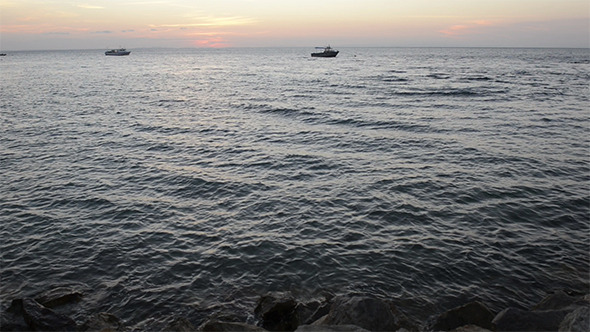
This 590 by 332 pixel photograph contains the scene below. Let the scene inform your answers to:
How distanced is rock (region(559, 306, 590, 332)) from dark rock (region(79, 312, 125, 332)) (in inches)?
411

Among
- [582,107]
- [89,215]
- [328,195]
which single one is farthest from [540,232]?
[582,107]

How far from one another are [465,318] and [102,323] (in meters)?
9.27

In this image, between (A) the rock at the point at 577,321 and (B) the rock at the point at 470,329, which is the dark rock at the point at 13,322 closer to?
(B) the rock at the point at 470,329

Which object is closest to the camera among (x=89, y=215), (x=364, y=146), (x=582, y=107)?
(x=89, y=215)

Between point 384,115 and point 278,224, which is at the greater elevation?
point 384,115

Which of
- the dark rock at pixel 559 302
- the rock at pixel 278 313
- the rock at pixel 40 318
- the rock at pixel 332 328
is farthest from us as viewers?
the rock at pixel 278 313

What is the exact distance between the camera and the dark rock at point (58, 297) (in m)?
11.2

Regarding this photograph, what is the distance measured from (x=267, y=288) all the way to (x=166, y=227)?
6.06m

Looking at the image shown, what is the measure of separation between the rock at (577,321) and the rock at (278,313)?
240 inches

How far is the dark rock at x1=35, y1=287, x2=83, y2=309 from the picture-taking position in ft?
36.7

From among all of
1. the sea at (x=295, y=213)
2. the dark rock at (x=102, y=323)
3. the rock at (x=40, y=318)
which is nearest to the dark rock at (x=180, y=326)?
the sea at (x=295, y=213)

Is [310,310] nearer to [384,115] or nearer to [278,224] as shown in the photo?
[278,224]

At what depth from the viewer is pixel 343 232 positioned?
1545 centimetres

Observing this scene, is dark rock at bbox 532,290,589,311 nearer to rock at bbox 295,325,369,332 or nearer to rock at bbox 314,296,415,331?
rock at bbox 314,296,415,331
